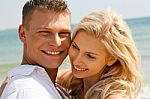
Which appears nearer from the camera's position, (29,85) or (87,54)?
(29,85)

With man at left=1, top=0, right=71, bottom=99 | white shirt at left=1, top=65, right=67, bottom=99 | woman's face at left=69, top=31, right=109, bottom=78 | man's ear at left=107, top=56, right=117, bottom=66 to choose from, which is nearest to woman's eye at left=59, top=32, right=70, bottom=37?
man at left=1, top=0, right=71, bottom=99

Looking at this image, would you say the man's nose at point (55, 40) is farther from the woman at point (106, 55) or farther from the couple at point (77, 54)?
the woman at point (106, 55)

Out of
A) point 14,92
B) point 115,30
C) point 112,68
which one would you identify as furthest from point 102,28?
point 14,92

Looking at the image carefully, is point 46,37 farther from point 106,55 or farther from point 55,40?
point 106,55

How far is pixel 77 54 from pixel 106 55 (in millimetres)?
239

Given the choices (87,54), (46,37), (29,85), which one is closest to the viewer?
(29,85)

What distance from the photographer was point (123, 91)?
338 centimetres

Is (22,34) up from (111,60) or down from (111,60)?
up

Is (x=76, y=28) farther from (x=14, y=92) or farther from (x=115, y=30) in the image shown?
(x=14, y=92)

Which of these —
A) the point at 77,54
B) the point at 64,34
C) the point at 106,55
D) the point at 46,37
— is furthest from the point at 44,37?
the point at 106,55

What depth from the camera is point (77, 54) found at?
3.42m

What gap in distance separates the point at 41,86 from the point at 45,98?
11 centimetres

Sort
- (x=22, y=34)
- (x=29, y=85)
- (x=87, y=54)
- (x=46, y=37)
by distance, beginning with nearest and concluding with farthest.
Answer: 1. (x=29, y=85)
2. (x=46, y=37)
3. (x=22, y=34)
4. (x=87, y=54)

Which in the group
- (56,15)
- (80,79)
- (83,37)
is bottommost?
(80,79)
